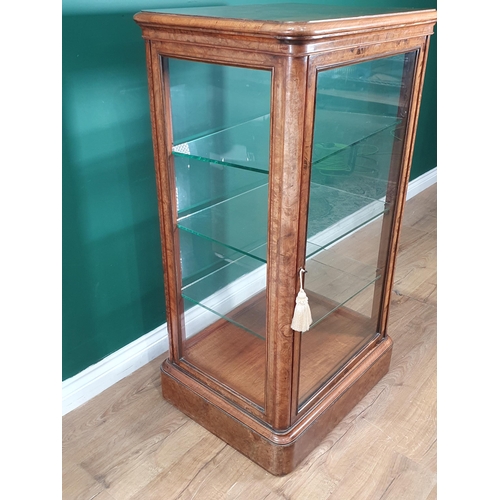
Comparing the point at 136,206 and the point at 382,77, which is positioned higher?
the point at 382,77

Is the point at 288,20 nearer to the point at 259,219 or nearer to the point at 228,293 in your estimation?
the point at 259,219

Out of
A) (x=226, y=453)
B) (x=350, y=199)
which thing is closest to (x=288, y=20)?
(x=350, y=199)

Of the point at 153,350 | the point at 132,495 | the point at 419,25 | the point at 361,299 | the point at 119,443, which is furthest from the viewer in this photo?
the point at 153,350

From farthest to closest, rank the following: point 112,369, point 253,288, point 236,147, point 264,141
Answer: point 112,369 → point 253,288 → point 236,147 → point 264,141

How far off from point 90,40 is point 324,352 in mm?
888

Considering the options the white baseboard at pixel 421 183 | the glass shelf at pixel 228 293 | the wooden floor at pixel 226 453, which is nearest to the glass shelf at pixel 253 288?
the glass shelf at pixel 228 293

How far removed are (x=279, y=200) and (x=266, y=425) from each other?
526mm

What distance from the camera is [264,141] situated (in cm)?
101

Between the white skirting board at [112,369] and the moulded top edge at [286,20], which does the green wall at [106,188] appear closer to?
the white skirting board at [112,369]

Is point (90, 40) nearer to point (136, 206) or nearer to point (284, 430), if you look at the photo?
point (136, 206)

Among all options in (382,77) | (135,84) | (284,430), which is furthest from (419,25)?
(284,430)

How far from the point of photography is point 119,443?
124 cm

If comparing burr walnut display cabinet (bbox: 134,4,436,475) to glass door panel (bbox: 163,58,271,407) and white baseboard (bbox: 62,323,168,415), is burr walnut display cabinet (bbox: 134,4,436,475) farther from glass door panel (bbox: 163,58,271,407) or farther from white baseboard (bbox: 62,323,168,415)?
white baseboard (bbox: 62,323,168,415)

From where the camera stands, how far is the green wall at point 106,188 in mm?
1077
